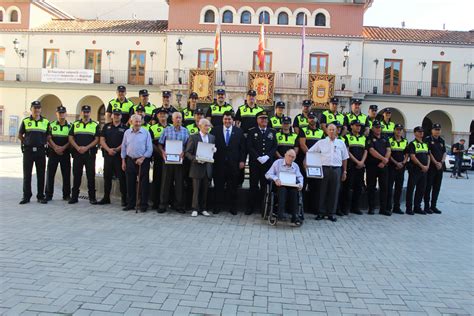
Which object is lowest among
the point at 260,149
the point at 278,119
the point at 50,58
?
the point at 260,149

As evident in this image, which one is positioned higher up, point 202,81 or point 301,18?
point 301,18

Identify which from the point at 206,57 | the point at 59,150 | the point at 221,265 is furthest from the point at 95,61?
the point at 221,265

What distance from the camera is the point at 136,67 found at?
3344 centimetres

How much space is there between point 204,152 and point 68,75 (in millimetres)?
29660

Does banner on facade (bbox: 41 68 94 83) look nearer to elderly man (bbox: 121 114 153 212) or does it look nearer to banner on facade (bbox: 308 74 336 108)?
banner on facade (bbox: 308 74 336 108)

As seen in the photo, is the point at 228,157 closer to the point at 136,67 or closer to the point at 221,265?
the point at 221,265

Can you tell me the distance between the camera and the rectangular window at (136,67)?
3328 cm

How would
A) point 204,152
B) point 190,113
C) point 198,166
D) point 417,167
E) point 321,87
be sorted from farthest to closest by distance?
1. point 321,87
2. point 417,167
3. point 190,113
4. point 198,166
5. point 204,152

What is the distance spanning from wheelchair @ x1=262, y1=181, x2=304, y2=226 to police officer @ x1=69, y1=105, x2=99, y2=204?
12.5 feet

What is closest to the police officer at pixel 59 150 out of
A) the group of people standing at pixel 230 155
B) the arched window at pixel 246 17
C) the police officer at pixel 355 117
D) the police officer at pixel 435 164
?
the group of people standing at pixel 230 155

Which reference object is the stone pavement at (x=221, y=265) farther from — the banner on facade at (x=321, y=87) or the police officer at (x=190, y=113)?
the banner on facade at (x=321, y=87)

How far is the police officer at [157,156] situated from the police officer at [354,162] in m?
4.09

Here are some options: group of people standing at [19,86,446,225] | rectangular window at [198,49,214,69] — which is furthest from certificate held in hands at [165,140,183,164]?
rectangular window at [198,49,214,69]

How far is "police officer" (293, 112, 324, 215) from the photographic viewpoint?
28.0 feet
